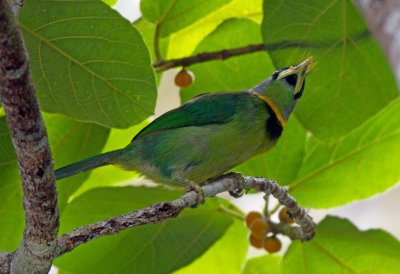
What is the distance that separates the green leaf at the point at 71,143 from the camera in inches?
73.6

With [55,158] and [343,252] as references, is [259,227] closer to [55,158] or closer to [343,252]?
[343,252]

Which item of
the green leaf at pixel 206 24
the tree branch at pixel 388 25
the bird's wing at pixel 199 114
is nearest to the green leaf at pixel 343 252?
the bird's wing at pixel 199 114

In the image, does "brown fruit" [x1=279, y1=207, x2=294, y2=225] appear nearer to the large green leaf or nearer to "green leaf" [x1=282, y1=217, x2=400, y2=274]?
"green leaf" [x1=282, y1=217, x2=400, y2=274]

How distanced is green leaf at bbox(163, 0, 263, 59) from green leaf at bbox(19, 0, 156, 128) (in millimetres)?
425

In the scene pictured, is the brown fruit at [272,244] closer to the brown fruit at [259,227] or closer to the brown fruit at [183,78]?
the brown fruit at [259,227]

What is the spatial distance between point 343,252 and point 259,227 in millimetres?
207

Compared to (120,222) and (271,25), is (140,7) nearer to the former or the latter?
(271,25)

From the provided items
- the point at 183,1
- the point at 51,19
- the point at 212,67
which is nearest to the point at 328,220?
the point at 212,67

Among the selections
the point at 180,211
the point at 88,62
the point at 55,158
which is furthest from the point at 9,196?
the point at 180,211

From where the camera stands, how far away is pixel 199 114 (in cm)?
176

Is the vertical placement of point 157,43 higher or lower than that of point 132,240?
higher

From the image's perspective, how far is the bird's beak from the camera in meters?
1.74

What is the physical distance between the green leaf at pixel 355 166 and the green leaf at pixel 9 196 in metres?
0.66

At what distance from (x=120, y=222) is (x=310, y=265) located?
84 cm
